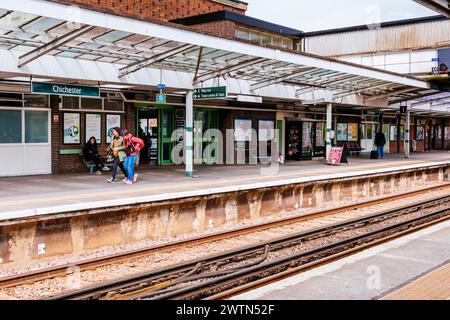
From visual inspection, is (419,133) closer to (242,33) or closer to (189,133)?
(242,33)

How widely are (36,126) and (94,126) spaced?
6.16 ft

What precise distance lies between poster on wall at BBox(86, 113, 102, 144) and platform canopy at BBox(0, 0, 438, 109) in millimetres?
3100

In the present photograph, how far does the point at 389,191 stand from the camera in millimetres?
19297

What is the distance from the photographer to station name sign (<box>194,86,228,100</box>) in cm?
1414

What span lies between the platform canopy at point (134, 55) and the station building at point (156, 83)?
3 centimetres

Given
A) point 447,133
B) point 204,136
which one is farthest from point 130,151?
point 447,133

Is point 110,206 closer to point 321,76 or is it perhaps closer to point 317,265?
point 317,265

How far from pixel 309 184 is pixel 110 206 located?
6.93 metres

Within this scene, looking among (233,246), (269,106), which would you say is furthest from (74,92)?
(269,106)

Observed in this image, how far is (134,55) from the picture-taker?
499 inches

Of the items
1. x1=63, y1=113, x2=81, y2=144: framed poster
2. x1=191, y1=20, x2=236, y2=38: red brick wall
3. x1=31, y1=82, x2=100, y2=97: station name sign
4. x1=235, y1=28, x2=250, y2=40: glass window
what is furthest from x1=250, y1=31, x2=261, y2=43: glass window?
x1=31, y1=82, x2=100, y2=97: station name sign

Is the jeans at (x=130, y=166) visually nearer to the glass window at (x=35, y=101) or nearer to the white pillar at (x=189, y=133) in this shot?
the white pillar at (x=189, y=133)

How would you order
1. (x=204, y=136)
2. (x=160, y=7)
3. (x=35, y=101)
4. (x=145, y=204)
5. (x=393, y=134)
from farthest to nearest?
(x=393, y=134), (x=160, y=7), (x=204, y=136), (x=35, y=101), (x=145, y=204)

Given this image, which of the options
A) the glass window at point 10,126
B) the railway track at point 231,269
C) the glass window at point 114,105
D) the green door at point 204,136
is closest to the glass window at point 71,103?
the glass window at point 114,105
